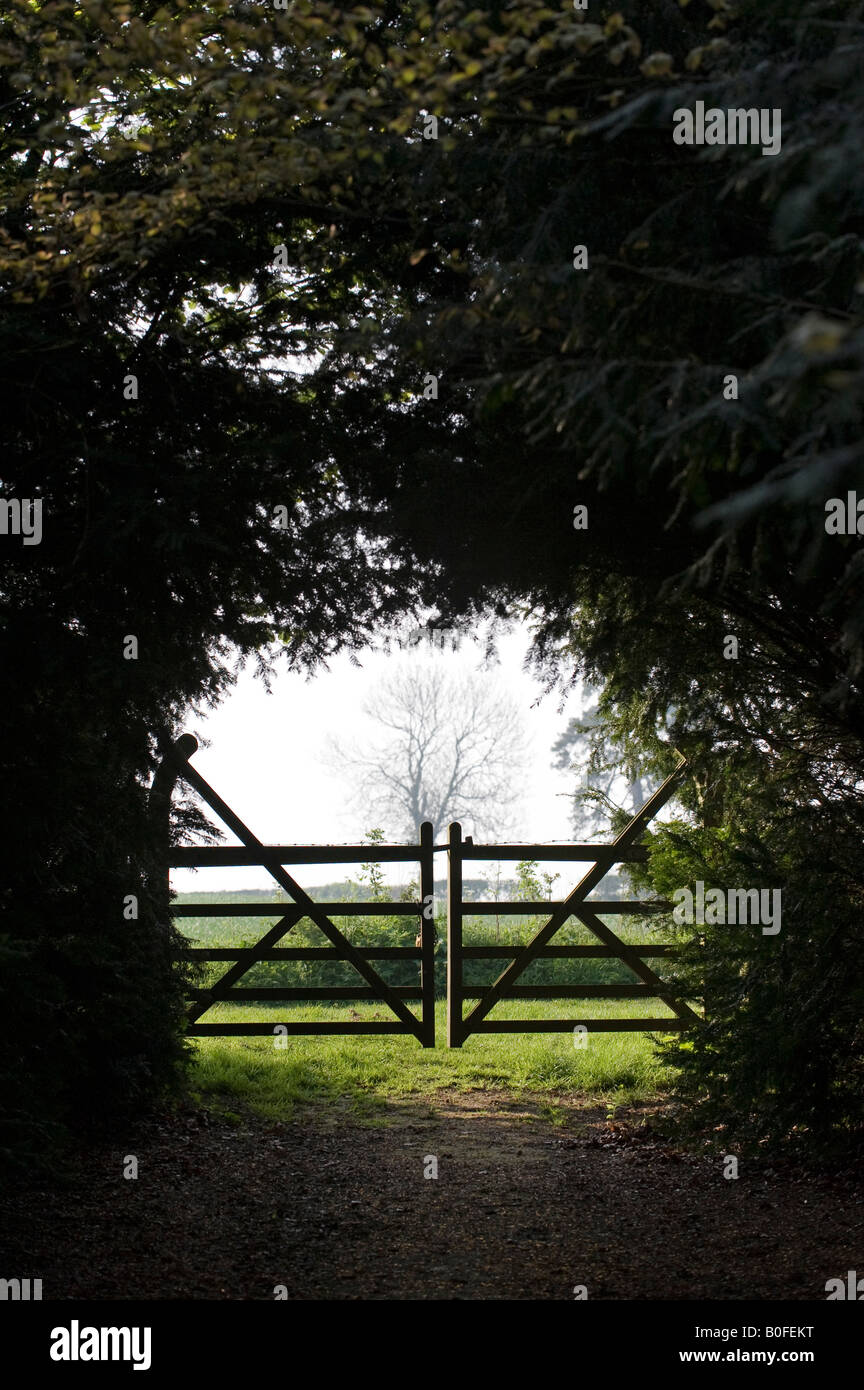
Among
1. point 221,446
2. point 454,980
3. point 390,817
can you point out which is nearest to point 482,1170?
point 454,980

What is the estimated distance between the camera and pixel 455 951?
8734mm

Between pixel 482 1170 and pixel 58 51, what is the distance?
5016 millimetres

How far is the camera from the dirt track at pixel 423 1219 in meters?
4.12

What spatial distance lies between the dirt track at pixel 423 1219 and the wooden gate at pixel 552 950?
1969 mm

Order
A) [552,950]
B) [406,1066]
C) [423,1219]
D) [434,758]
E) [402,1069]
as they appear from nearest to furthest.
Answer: [423,1219]
[402,1069]
[406,1066]
[552,950]
[434,758]

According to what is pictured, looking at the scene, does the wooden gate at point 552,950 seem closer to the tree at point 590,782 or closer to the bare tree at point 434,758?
the tree at point 590,782

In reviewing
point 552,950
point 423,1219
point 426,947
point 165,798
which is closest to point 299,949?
point 426,947

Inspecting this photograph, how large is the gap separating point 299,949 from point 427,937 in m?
1.15

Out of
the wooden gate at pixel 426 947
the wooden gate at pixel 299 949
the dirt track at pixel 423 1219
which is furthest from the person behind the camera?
the wooden gate at pixel 426 947

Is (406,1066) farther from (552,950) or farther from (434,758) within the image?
(434,758)

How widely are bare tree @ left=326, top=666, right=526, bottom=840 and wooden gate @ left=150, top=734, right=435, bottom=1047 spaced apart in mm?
15617

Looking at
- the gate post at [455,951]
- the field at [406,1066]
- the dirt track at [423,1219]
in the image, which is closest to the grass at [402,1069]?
the field at [406,1066]

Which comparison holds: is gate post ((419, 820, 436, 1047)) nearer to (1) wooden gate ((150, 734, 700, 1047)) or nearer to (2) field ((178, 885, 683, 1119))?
(1) wooden gate ((150, 734, 700, 1047))
